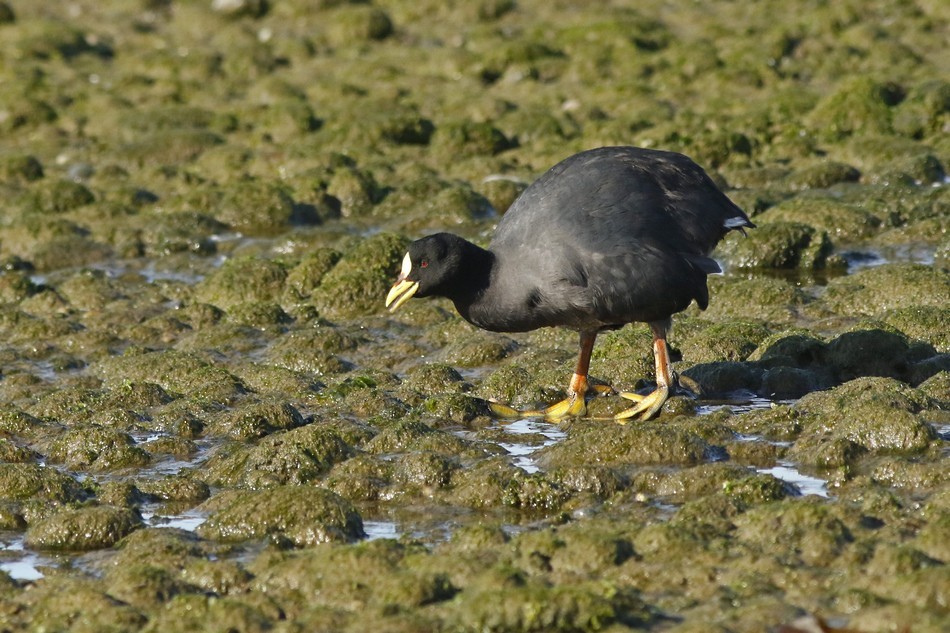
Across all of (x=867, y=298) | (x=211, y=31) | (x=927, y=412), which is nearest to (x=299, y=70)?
(x=211, y=31)

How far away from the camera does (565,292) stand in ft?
31.7

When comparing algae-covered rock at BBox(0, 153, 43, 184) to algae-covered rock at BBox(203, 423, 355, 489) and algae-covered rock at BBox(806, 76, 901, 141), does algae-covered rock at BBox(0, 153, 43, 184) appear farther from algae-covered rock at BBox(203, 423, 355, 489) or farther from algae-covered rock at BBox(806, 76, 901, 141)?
algae-covered rock at BBox(806, 76, 901, 141)

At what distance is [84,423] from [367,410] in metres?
2.09

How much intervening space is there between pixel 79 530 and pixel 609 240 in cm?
395

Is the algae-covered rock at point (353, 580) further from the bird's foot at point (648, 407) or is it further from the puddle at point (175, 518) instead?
the bird's foot at point (648, 407)

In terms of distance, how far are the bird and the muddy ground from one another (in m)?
0.69

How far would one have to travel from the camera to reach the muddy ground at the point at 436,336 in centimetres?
723

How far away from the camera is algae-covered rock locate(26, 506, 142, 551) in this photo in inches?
319

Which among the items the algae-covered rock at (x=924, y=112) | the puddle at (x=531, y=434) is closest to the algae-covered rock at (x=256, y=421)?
the puddle at (x=531, y=434)

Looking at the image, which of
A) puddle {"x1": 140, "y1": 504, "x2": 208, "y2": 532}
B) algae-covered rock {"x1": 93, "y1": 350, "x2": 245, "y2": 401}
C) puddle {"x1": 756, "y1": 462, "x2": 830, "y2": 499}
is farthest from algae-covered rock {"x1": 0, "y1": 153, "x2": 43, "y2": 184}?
puddle {"x1": 756, "y1": 462, "x2": 830, "y2": 499}

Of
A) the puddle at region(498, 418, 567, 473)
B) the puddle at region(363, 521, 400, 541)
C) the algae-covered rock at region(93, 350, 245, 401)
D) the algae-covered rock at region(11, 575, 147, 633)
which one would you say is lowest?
the algae-covered rock at region(93, 350, 245, 401)

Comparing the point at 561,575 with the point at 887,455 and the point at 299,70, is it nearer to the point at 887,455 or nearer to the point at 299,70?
the point at 887,455

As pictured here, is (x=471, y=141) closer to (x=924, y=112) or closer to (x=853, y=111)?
(x=853, y=111)

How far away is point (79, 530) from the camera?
814 cm
